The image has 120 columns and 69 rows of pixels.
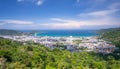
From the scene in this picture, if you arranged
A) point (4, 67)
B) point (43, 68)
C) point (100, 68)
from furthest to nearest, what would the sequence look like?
1. point (100, 68)
2. point (43, 68)
3. point (4, 67)

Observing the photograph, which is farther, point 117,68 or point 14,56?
point 117,68

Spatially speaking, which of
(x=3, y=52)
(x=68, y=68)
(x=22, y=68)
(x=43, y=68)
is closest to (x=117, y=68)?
(x=68, y=68)

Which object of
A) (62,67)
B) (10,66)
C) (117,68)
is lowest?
(117,68)

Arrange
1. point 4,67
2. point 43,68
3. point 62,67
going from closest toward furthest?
point 4,67 → point 43,68 → point 62,67

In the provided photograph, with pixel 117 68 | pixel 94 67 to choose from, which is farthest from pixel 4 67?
pixel 117 68

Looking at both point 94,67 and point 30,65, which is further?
point 94,67

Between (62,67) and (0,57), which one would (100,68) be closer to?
(62,67)

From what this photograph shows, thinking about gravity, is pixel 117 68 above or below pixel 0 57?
below

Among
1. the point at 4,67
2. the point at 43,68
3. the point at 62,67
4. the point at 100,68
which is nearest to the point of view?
the point at 4,67

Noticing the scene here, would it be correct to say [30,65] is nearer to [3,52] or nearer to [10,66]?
[10,66]
